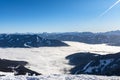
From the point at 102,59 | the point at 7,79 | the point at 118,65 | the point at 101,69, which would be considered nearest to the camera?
the point at 7,79

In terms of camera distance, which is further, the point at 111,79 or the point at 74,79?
the point at 111,79

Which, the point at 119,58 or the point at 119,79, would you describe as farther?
the point at 119,58

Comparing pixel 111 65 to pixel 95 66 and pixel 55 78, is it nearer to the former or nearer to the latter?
pixel 95 66

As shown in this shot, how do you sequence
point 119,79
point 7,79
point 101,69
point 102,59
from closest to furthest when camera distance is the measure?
point 7,79, point 119,79, point 101,69, point 102,59

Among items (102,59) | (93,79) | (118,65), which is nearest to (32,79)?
(93,79)

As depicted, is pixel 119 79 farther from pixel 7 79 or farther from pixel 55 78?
pixel 7 79

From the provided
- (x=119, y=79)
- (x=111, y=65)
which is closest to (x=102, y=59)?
(x=111, y=65)

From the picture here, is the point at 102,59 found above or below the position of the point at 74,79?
below

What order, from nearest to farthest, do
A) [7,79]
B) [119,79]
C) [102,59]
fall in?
1. [7,79]
2. [119,79]
3. [102,59]

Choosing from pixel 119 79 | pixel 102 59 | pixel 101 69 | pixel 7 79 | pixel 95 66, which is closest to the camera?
pixel 7 79
